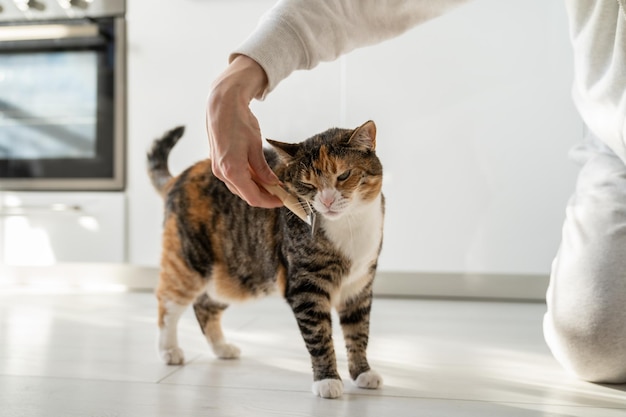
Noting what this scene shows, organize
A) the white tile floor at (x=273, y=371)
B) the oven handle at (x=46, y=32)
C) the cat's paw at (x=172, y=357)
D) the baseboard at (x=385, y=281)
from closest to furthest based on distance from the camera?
the white tile floor at (x=273, y=371) → the cat's paw at (x=172, y=357) → the baseboard at (x=385, y=281) → the oven handle at (x=46, y=32)

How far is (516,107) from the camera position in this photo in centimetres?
235

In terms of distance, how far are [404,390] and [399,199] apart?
1228 millimetres

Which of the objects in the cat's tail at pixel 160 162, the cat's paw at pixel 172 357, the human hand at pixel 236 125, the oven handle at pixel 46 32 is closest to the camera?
the human hand at pixel 236 125

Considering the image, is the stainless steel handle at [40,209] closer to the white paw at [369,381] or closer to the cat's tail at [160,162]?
the cat's tail at [160,162]

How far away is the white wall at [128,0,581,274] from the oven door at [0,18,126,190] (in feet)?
0.79

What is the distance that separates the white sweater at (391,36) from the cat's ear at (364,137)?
143 mm

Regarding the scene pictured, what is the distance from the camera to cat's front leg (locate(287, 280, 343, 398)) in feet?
4.09

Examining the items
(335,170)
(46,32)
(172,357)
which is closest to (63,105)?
(46,32)

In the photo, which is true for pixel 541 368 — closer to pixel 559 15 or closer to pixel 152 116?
pixel 559 15

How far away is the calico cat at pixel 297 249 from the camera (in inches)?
48.4

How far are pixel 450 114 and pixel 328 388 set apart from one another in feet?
4.67

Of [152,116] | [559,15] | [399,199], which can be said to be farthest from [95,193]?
[559,15]

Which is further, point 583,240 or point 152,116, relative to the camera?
point 152,116

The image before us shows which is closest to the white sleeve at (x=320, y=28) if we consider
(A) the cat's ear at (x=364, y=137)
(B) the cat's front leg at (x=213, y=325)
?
(A) the cat's ear at (x=364, y=137)
